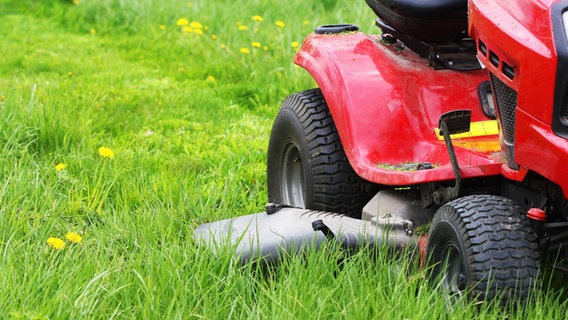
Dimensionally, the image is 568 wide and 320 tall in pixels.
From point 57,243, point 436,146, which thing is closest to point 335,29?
point 436,146

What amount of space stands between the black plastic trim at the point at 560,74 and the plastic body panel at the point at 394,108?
1.69ft

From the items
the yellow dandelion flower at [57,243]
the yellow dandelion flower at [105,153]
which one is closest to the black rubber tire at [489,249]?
the yellow dandelion flower at [57,243]

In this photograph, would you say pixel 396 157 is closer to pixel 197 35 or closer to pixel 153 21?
pixel 197 35

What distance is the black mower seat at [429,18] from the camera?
2.48 meters

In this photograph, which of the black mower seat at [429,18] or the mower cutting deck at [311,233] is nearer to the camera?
the mower cutting deck at [311,233]

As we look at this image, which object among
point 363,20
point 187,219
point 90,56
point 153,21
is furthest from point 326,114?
point 153,21

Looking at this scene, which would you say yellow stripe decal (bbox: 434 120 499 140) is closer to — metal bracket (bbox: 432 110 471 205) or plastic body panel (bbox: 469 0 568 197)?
metal bracket (bbox: 432 110 471 205)

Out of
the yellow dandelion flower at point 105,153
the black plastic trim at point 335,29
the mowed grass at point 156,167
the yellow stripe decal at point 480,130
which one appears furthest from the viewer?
the yellow dandelion flower at point 105,153

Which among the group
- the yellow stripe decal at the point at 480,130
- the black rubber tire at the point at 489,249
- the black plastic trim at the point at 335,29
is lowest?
the black rubber tire at the point at 489,249

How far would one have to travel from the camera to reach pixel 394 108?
2.57 meters

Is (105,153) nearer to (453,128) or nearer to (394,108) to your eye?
(394,108)

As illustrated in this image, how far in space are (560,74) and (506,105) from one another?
303 mm

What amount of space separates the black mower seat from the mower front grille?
394mm

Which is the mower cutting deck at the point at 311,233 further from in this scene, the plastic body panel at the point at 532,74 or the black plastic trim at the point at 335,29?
the black plastic trim at the point at 335,29
